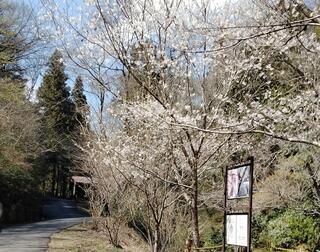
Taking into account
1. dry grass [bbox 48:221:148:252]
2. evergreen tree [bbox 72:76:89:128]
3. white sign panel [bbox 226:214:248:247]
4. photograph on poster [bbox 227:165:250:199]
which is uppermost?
evergreen tree [bbox 72:76:89:128]

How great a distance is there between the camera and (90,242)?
647 inches

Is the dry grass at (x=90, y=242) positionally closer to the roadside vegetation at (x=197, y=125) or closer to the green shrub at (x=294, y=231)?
the roadside vegetation at (x=197, y=125)

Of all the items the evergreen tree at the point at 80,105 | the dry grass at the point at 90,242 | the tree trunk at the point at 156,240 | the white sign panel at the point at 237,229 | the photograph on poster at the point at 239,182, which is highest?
the evergreen tree at the point at 80,105

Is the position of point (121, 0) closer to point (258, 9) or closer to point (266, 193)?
point (258, 9)

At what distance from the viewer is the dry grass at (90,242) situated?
14383 millimetres

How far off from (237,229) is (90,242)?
437 inches

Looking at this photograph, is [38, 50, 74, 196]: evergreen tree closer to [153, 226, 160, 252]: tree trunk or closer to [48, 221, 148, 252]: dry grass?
[48, 221, 148, 252]: dry grass

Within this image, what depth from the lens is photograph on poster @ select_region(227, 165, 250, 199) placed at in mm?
6262

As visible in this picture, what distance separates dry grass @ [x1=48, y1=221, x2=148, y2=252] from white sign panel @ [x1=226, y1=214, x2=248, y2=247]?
8.21 meters

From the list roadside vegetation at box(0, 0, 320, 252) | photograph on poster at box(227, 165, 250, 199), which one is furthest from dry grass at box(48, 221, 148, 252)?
photograph on poster at box(227, 165, 250, 199)

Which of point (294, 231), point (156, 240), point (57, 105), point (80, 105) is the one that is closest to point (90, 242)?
point (156, 240)

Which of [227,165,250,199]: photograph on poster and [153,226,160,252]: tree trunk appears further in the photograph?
[153,226,160,252]: tree trunk

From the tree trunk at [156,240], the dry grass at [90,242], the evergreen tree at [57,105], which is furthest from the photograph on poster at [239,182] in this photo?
the evergreen tree at [57,105]

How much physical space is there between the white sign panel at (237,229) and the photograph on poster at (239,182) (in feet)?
0.99
